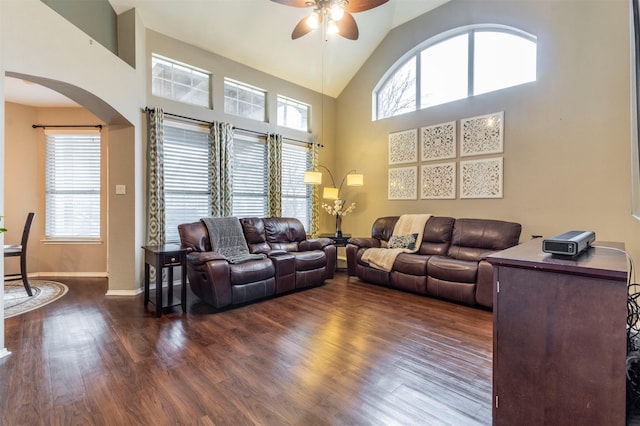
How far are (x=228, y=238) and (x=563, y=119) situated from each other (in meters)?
4.54

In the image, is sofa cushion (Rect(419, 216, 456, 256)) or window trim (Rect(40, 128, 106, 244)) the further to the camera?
window trim (Rect(40, 128, 106, 244))

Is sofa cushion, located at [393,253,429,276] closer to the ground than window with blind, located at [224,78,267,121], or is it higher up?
closer to the ground

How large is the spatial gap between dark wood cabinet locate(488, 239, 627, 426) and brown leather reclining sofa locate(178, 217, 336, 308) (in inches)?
108

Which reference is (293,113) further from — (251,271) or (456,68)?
(251,271)

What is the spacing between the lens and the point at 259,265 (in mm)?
3615

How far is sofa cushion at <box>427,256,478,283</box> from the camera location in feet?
11.3

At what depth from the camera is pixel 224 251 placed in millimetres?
3949

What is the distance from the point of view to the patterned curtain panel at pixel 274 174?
5230 millimetres

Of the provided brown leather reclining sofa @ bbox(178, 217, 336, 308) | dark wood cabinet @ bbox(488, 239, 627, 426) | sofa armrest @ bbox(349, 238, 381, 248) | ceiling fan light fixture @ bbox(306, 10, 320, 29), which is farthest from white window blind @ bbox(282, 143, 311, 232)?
dark wood cabinet @ bbox(488, 239, 627, 426)

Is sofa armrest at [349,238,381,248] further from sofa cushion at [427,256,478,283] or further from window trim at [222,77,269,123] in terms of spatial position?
window trim at [222,77,269,123]

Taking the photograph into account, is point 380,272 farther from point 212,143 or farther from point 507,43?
point 507,43

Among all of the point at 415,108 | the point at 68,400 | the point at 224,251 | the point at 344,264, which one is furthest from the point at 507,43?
the point at 68,400

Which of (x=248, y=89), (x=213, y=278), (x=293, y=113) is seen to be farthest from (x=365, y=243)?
(x=248, y=89)

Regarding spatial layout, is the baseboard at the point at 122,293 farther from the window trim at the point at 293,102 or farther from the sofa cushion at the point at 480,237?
the sofa cushion at the point at 480,237
